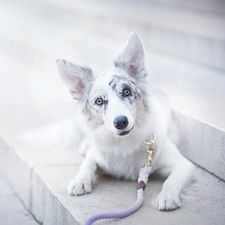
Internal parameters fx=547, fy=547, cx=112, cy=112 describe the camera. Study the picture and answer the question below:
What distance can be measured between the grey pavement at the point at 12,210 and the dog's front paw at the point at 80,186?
1.83 ft

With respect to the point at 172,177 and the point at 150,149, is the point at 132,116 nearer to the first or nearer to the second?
the point at 150,149

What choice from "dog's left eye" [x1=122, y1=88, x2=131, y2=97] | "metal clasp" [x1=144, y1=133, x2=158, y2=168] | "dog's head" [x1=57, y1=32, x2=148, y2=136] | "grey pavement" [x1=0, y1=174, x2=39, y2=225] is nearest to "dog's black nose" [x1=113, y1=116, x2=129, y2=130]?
"dog's head" [x1=57, y1=32, x2=148, y2=136]

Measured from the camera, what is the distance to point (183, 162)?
3314mm

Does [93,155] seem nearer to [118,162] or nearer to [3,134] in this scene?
[118,162]

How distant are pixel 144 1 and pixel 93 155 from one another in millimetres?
3933

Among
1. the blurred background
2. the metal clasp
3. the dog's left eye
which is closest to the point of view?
the dog's left eye

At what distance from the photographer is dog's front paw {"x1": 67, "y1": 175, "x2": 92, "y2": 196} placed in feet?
10.5

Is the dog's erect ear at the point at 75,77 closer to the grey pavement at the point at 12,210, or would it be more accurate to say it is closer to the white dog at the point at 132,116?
the white dog at the point at 132,116

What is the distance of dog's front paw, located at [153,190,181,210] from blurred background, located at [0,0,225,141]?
74cm

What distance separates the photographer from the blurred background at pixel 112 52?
4711 mm

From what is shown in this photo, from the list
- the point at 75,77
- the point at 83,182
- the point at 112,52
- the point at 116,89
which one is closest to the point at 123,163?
the point at 83,182

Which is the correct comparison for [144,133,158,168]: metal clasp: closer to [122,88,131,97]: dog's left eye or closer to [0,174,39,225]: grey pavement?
[122,88,131,97]: dog's left eye

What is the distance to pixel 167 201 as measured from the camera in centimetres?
292

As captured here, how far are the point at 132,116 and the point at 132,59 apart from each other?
0.43 m
